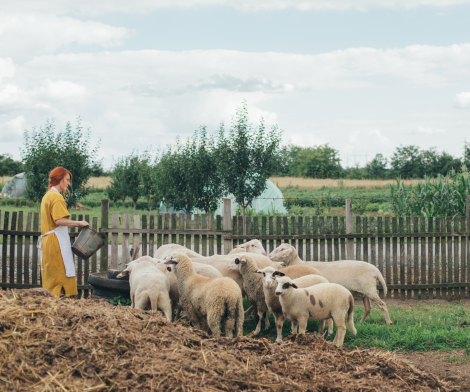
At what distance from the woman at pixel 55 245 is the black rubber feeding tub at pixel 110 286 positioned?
1.16 meters

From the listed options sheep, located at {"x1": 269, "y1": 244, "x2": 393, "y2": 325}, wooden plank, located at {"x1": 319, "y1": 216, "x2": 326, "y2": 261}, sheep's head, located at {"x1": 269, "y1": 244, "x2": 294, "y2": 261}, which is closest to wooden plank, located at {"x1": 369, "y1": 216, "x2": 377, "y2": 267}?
wooden plank, located at {"x1": 319, "y1": 216, "x2": 326, "y2": 261}

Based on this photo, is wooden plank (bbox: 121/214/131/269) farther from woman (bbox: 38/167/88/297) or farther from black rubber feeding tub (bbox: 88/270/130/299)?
woman (bbox: 38/167/88/297)

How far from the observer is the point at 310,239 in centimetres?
945

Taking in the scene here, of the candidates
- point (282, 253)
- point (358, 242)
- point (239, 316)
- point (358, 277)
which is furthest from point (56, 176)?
point (358, 242)

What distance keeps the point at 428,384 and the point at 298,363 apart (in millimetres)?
1342

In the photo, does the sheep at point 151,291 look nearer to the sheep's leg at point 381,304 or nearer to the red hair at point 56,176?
the red hair at point 56,176

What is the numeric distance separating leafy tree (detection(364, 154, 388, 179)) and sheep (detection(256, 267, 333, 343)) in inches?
2527

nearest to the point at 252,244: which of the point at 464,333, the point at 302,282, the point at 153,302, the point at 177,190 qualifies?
the point at 302,282

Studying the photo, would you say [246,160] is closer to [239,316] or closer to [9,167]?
[239,316]

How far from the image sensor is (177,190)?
18.3m

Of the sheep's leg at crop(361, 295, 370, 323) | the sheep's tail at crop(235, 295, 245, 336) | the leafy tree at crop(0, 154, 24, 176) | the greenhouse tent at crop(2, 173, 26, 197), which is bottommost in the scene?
the sheep's leg at crop(361, 295, 370, 323)

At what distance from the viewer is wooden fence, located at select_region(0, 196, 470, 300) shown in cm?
926

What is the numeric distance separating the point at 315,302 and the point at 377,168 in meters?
71.2

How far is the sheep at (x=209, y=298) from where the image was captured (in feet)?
18.7
